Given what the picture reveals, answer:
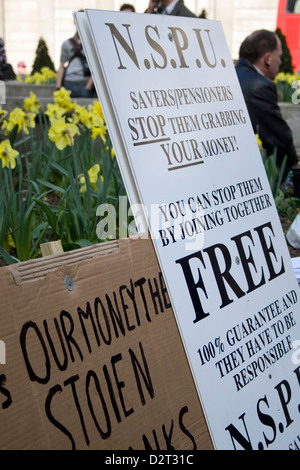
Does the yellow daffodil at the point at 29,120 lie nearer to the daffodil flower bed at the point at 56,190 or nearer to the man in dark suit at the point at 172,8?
the daffodil flower bed at the point at 56,190

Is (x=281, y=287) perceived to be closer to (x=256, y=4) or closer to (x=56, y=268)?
(x=56, y=268)

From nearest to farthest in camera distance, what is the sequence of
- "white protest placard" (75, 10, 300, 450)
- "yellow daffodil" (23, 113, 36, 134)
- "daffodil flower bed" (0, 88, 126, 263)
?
"white protest placard" (75, 10, 300, 450), "daffodil flower bed" (0, 88, 126, 263), "yellow daffodil" (23, 113, 36, 134)

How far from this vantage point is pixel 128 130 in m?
1.76

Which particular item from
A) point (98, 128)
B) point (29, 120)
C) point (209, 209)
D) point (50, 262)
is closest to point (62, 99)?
point (29, 120)

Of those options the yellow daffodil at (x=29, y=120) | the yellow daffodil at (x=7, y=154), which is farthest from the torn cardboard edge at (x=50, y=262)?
the yellow daffodil at (x=29, y=120)

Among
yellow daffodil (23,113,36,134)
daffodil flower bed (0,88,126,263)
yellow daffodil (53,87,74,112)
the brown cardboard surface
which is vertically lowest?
the brown cardboard surface

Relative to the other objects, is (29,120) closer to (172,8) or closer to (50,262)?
(172,8)

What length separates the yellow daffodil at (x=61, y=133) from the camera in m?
3.54

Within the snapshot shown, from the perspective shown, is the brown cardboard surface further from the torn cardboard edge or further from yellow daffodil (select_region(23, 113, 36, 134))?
yellow daffodil (select_region(23, 113, 36, 134))

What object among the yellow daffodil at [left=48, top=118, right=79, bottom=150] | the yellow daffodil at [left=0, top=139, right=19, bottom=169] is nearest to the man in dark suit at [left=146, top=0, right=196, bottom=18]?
the yellow daffodil at [left=48, top=118, right=79, bottom=150]

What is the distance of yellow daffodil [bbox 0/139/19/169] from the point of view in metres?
3.26

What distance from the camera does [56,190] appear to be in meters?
3.24

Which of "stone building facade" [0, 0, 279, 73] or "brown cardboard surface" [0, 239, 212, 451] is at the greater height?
"stone building facade" [0, 0, 279, 73]
